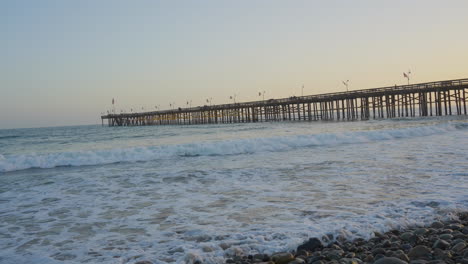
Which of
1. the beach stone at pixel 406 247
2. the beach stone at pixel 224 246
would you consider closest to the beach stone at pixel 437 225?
the beach stone at pixel 406 247

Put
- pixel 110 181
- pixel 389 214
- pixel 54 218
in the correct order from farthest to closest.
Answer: pixel 110 181, pixel 54 218, pixel 389 214

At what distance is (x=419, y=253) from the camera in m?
3.97

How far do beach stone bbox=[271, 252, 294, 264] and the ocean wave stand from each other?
42.8ft

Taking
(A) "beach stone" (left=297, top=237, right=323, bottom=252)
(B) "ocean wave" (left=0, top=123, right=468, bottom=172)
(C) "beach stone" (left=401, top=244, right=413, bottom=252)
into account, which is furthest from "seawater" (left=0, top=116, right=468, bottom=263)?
(B) "ocean wave" (left=0, top=123, right=468, bottom=172)

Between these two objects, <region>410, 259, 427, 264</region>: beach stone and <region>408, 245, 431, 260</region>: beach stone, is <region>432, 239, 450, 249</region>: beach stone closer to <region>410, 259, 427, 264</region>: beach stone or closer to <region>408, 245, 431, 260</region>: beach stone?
<region>408, 245, 431, 260</region>: beach stone

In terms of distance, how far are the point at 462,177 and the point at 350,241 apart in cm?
471

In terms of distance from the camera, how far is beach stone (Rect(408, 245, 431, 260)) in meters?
3.95

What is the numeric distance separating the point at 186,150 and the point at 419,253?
49.1ft

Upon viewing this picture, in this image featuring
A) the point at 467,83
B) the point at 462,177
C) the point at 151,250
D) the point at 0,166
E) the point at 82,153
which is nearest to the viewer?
the point at 151,250

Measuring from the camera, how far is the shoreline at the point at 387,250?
3.83 m

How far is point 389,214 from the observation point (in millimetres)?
5547

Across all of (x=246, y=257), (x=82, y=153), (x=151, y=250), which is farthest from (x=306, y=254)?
(x=82, y=153)

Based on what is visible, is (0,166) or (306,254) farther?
(0,166)

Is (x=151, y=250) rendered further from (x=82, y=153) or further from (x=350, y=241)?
A: (x=82, y=153)
